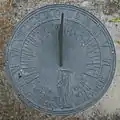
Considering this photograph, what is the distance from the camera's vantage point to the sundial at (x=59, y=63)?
6340 millimetres

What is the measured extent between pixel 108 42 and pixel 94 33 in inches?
6.3

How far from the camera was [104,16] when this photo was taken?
21.4 feet

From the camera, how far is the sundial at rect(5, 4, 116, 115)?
6.34m

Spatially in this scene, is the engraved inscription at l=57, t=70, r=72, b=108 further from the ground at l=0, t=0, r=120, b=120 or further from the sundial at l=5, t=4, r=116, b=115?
the ground at l=0, t=0, r=120, b=120

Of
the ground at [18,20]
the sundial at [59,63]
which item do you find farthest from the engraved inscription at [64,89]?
the ground at [18,20]

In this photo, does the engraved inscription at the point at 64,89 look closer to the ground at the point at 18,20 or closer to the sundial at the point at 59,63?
the sundial at the point at 59,63

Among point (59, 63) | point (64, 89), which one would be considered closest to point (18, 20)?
point (59, 63)

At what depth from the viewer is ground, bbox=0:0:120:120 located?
Result: 6383 mm

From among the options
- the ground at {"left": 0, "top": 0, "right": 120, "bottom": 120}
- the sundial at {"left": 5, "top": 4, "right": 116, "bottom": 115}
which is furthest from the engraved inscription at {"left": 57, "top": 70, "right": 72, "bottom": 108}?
the ground at {"left": 0, "top": 0, "right": 120, "bottom": 120}

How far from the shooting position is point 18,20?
6.49 meters

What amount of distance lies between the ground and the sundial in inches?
2.4

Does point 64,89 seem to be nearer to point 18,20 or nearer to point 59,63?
point 59,63

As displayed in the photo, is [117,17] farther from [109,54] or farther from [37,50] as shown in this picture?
[37,50]

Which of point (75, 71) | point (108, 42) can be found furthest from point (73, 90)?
point (108, 42)
